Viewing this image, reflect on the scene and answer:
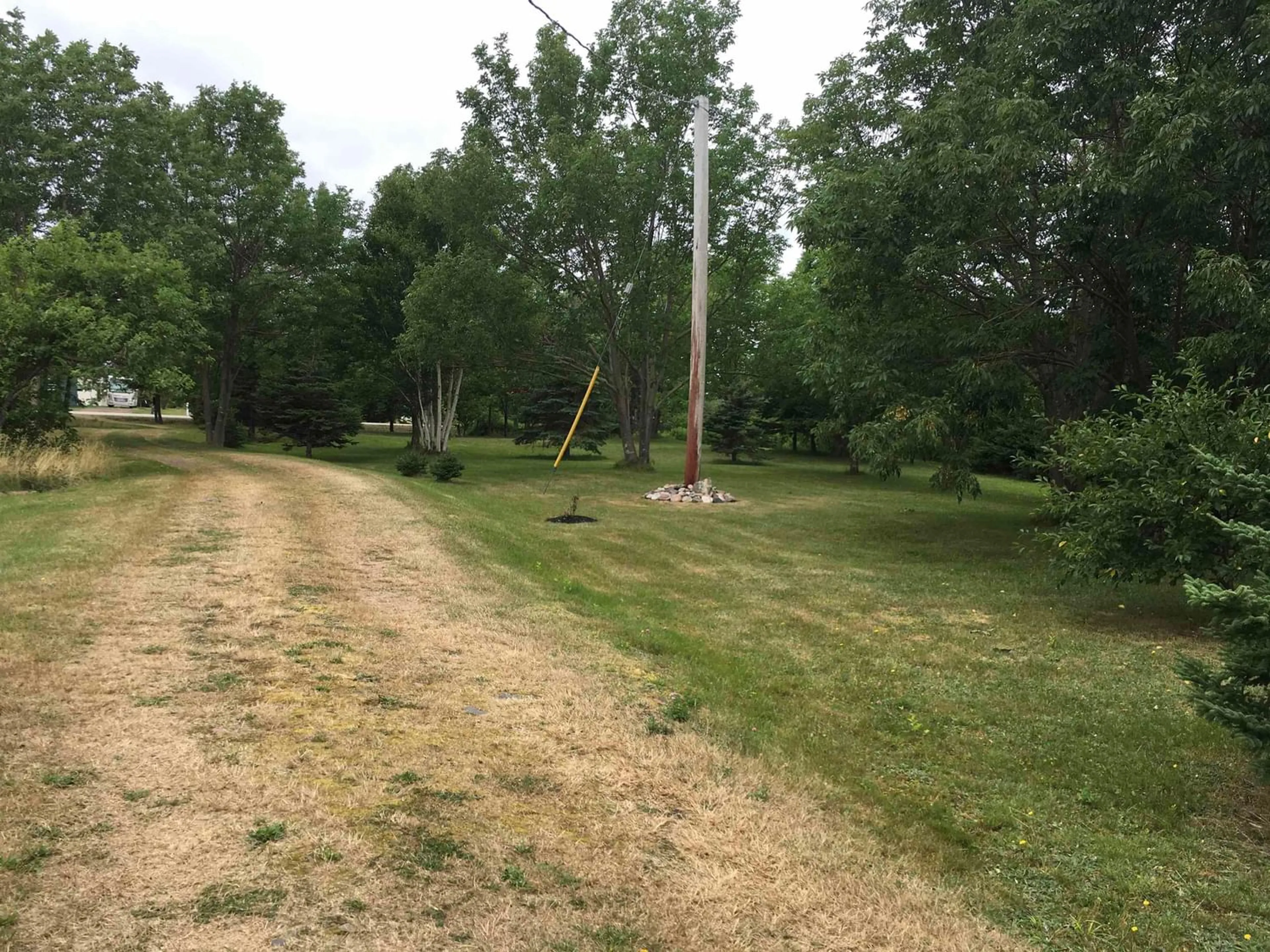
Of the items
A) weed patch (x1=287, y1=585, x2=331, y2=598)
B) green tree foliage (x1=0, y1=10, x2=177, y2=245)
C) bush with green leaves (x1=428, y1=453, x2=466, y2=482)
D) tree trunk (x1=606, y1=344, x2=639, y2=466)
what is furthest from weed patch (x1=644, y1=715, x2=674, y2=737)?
green tree foliage (x1=0, y1=10, x2=177, y2=245)

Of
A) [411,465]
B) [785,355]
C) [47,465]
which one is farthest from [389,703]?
[785,355]

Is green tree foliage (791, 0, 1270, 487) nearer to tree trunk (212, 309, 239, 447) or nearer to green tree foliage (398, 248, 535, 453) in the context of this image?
green tree foliage (398, 248, 535, 453)

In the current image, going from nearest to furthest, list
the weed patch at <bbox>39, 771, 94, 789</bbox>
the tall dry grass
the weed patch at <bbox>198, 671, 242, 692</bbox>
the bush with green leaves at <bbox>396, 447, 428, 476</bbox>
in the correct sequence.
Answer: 1. the weed patch at <bbox>39, 771, 94, 789</bbox>
2. the weed patch at <bbox>198, 671, 242, 692</bbox>
3. the tall dry grass
4. the bush with green leaves at <bbox>396, 447, 428, 476</bbox>

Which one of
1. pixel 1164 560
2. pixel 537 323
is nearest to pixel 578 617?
pixel 1164 560

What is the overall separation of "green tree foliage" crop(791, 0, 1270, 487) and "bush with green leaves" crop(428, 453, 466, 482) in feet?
36.3

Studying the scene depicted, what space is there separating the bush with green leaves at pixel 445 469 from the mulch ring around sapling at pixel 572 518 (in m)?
6.36

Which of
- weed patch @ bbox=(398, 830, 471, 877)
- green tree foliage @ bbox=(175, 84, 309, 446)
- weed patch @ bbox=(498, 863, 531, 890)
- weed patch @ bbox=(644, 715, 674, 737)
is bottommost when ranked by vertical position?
weed patch @ bbox=(644, 715, 674, 737)

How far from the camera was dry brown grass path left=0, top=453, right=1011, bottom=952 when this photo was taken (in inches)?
115

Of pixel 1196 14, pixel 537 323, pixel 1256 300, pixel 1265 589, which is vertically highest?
pixel 1196 14

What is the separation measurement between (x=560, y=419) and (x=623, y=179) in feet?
52.0

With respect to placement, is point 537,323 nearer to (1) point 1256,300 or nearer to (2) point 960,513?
(2) point 960,513

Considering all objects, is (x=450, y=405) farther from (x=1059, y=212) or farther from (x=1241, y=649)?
(x=1241, y=649)

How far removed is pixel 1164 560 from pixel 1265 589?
444 centimetres

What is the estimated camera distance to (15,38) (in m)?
28.0
